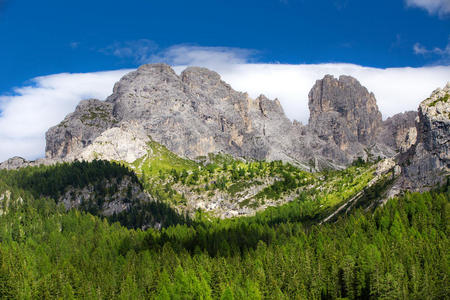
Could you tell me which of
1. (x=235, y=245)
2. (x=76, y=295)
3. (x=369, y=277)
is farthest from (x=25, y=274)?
(x=369, y=277)

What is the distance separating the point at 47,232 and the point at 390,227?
138m

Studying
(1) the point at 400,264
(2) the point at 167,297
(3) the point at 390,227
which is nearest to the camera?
(2) the point at 167,297

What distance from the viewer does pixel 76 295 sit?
105 metres

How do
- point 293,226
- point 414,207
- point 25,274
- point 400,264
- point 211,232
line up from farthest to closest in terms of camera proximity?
point 293,226 < point 211,232 < point 414,207 < point 25,274 < point 400,264

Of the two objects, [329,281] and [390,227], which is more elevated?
[390,227]

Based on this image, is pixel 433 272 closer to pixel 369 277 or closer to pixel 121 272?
pixel 369 277

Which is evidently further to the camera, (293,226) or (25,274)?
(293,226)

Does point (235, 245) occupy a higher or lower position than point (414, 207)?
lower

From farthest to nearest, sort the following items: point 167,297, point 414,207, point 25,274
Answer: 1. point 414,207
2. point 25,274
3. point 167,297

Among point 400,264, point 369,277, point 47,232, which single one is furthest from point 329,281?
point 47,232

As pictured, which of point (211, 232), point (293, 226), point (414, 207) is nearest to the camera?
point (414, 207)

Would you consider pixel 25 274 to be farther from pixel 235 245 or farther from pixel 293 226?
pixel 293 226

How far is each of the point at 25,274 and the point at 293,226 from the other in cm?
11483

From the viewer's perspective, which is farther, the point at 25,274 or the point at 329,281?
the point at 25,274
